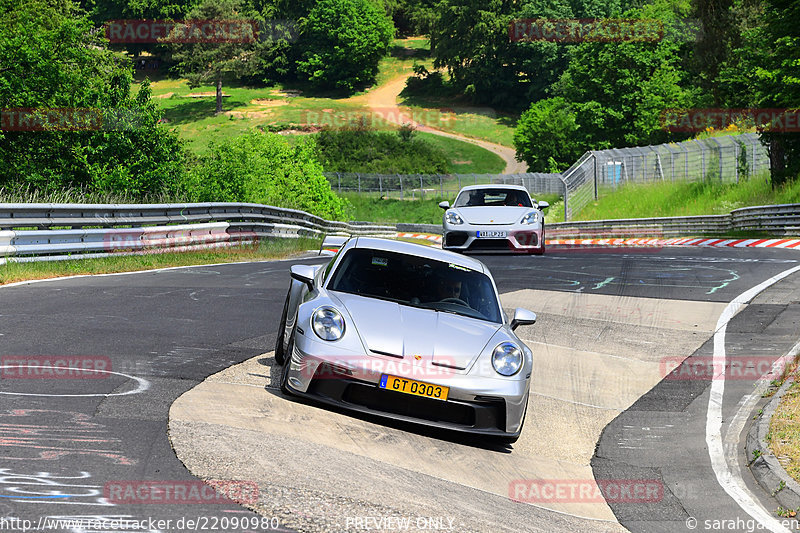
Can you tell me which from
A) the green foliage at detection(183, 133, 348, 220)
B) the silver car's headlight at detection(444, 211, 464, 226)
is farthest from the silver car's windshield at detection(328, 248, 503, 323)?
the green foliage at detection(183, 133, 348, 220)

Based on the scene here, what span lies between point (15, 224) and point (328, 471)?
11064 millimetres

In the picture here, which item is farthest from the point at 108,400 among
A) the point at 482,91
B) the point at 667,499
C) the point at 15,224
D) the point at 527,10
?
the point at 482,91

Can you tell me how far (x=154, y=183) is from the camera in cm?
3431

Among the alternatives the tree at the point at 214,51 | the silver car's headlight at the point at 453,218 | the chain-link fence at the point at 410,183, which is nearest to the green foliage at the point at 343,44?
the tree at the point at 214,51

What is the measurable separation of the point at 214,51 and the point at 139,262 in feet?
385

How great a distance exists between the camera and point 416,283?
27.2 feet

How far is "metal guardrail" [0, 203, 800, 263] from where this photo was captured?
15.4 meters

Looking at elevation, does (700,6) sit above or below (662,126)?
above

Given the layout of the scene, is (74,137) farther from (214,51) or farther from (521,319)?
(214,51)

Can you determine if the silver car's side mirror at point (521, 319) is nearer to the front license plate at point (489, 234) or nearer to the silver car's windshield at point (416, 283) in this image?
the silver car's windshield at point (416, 283)

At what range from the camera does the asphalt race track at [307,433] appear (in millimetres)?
5039

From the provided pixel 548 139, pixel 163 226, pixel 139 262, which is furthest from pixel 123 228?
pixel 548 139

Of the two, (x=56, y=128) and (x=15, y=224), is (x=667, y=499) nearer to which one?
(x=15, y=224)

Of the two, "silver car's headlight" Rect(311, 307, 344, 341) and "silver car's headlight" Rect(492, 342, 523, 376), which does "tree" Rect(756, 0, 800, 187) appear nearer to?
"silver car's headlight" Rect(492, 342, 523, 376)
